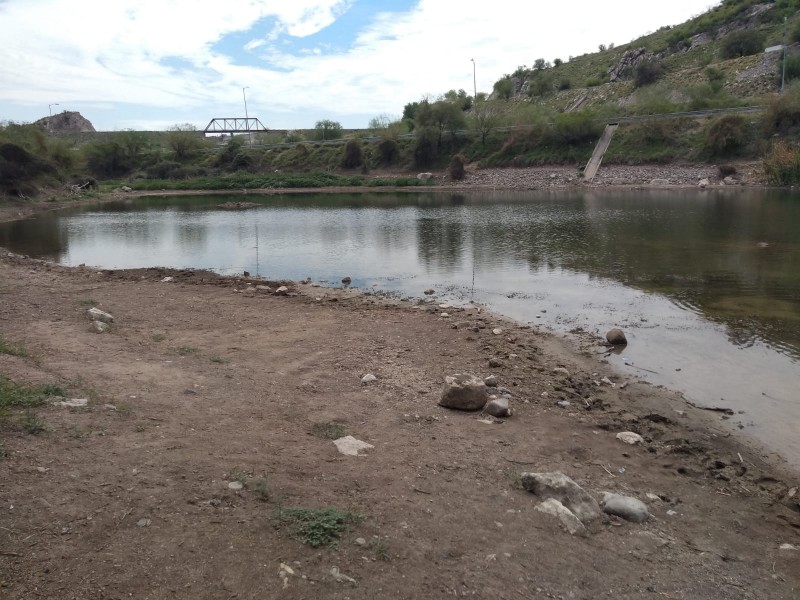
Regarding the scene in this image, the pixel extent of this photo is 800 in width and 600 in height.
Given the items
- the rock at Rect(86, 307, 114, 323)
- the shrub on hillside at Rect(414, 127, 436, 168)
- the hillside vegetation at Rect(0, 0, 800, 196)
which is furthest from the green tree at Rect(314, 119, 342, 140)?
the rock at Rect(86, 307, 114, 323)

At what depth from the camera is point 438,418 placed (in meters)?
7.76

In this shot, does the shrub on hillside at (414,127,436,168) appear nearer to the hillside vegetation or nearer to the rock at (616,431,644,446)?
the hillside vegetation

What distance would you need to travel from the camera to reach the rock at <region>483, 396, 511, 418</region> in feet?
26.1

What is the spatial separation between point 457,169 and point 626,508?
6789 cm

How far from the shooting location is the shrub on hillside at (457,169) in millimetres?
70812

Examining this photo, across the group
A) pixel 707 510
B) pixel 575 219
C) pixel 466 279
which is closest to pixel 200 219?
pixel 575 219

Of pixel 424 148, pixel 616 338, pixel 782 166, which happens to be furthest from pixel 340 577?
pixel 424 148

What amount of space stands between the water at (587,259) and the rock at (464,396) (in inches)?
147

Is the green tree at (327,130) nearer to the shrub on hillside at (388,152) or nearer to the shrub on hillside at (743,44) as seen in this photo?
the shrub on hillside at (388,152)

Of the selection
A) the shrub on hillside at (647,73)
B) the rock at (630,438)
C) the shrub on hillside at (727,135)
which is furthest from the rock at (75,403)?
the shrub on hillside at (647,73)

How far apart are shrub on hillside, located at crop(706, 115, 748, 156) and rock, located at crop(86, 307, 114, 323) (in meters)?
59.7

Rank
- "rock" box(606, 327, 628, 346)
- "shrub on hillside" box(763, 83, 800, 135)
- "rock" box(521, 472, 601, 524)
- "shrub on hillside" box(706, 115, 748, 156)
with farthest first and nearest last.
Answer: "shrub on hillside" box(706, 115, 748, 156) < "shrub on hillside" box(763, 83, 800, 135) < "rock" box(606, 327, 628, 346) < "rock" box(521, 472, 601, 524)

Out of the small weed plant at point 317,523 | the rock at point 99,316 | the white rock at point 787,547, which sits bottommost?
the white rock at point 787,547

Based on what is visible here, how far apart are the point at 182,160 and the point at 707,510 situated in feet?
326
